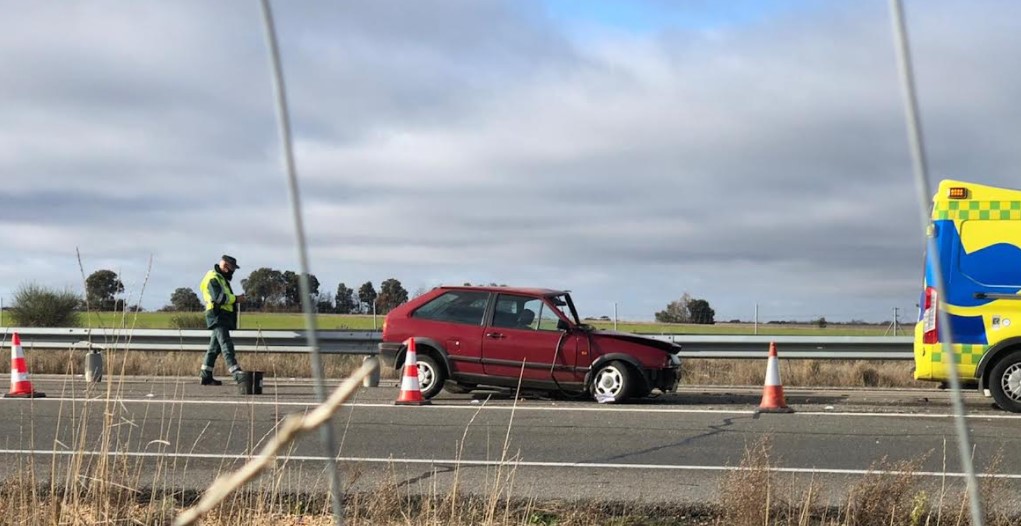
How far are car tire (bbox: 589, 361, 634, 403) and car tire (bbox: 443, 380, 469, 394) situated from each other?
1.54 metres

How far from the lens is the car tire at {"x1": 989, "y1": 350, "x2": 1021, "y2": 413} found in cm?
1095

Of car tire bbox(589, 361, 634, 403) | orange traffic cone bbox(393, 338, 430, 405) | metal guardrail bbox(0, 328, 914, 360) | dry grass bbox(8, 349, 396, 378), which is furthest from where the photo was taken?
dry grass bbox(8, 349, 396, 378)

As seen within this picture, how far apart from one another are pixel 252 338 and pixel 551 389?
7499 mm

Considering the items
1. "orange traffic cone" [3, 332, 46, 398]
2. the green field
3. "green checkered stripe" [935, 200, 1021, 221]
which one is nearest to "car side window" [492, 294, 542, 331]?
the green field

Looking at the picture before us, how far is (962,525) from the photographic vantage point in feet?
16.4

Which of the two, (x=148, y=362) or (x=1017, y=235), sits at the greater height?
(x=1017, y=235)

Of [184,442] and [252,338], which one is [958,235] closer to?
[184,442]

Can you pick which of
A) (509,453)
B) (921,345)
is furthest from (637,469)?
(921,345)

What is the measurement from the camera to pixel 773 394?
11.1 metres

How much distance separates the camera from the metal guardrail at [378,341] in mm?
16078

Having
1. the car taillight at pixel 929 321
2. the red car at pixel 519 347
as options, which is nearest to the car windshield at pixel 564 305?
the red car at pixel 519 347

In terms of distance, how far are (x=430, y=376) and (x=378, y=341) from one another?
4.80m

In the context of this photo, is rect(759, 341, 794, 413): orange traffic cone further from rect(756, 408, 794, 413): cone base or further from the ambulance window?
the ambulance window

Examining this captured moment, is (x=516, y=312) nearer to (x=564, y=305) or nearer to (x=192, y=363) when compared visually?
(x=564, y=305)
